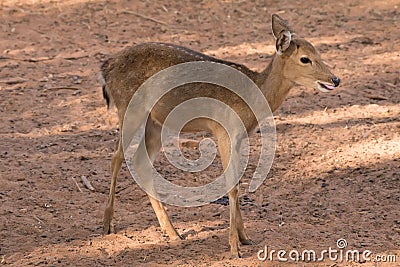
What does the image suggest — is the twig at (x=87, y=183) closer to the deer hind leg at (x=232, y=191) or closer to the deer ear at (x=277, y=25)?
the deer hind leg at (x=232, y=191)

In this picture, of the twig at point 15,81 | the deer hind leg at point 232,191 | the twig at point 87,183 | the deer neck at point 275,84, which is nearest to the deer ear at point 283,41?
the deer neck at point 275,84

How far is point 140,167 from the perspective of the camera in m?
7.25

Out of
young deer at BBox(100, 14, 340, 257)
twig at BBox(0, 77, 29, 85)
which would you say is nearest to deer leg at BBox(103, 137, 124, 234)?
young deer at BBox(100, 14, 340, 257)

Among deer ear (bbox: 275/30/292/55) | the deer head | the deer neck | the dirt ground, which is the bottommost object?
the dirt ground

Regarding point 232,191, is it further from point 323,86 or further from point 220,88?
point 323,86

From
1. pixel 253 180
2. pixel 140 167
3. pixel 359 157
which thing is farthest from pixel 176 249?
pixel 359 157

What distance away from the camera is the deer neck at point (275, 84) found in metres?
6.61

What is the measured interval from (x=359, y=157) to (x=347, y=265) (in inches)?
91.8

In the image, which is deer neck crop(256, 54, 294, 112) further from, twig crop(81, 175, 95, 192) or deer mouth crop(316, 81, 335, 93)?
twig crop(81, 175, 95, 192)

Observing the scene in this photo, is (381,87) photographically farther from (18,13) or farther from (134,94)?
(18,13)

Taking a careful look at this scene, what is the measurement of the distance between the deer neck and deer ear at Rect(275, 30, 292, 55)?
0.38ft

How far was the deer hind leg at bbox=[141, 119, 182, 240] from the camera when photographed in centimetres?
673

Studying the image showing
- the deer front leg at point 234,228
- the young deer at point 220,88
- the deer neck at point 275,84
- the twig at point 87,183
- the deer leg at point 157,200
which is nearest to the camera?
the deer front leg at point 234,228

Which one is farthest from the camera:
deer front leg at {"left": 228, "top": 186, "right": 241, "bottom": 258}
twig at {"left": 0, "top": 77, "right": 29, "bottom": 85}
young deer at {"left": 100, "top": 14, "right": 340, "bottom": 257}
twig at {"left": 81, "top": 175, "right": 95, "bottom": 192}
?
twig at {"left": 0, "top": 77, "right": 29, "bottom": 85}
